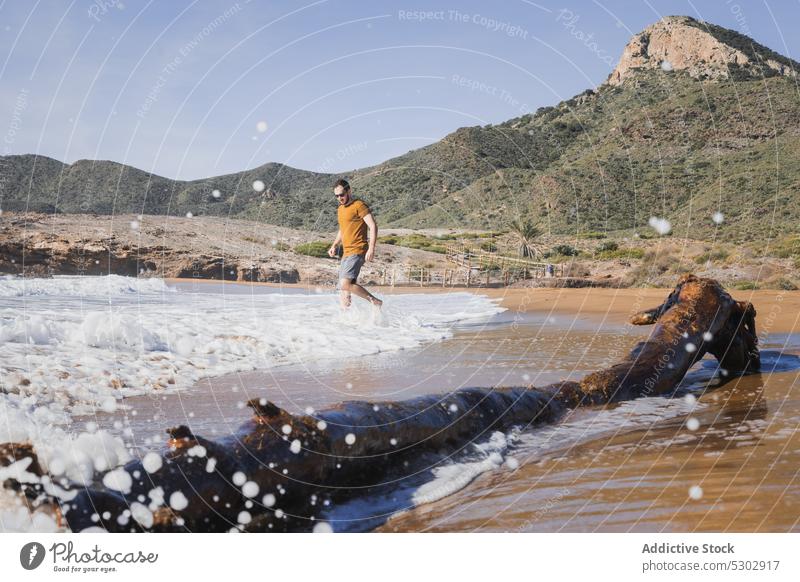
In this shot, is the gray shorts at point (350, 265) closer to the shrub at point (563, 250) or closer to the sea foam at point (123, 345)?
the sea foam at point (123, 345)

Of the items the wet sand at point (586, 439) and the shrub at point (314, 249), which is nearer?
the wet sand at point (586, 439)

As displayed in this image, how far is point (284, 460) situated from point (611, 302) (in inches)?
634

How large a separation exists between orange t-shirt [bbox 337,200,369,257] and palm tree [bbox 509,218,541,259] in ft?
94.3

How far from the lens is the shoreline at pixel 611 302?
12.8m

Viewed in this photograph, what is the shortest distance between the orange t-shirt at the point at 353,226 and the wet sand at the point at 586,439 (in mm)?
1558

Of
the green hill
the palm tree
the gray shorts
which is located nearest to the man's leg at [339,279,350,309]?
the gray shorts

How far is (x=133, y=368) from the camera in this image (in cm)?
620

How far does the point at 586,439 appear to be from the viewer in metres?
4.54

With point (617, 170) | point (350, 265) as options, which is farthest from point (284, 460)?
point (617, 170)

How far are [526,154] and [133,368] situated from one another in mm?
52292

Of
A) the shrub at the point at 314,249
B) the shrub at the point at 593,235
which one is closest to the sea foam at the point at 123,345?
the shrub at the point at 314,249

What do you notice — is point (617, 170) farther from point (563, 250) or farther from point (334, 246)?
point (334, 246)

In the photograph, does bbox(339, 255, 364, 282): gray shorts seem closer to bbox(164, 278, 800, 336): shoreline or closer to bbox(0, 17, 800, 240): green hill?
bbox(164, 278, 800, 336): shoreline

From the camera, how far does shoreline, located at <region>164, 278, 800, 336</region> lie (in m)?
12.8
